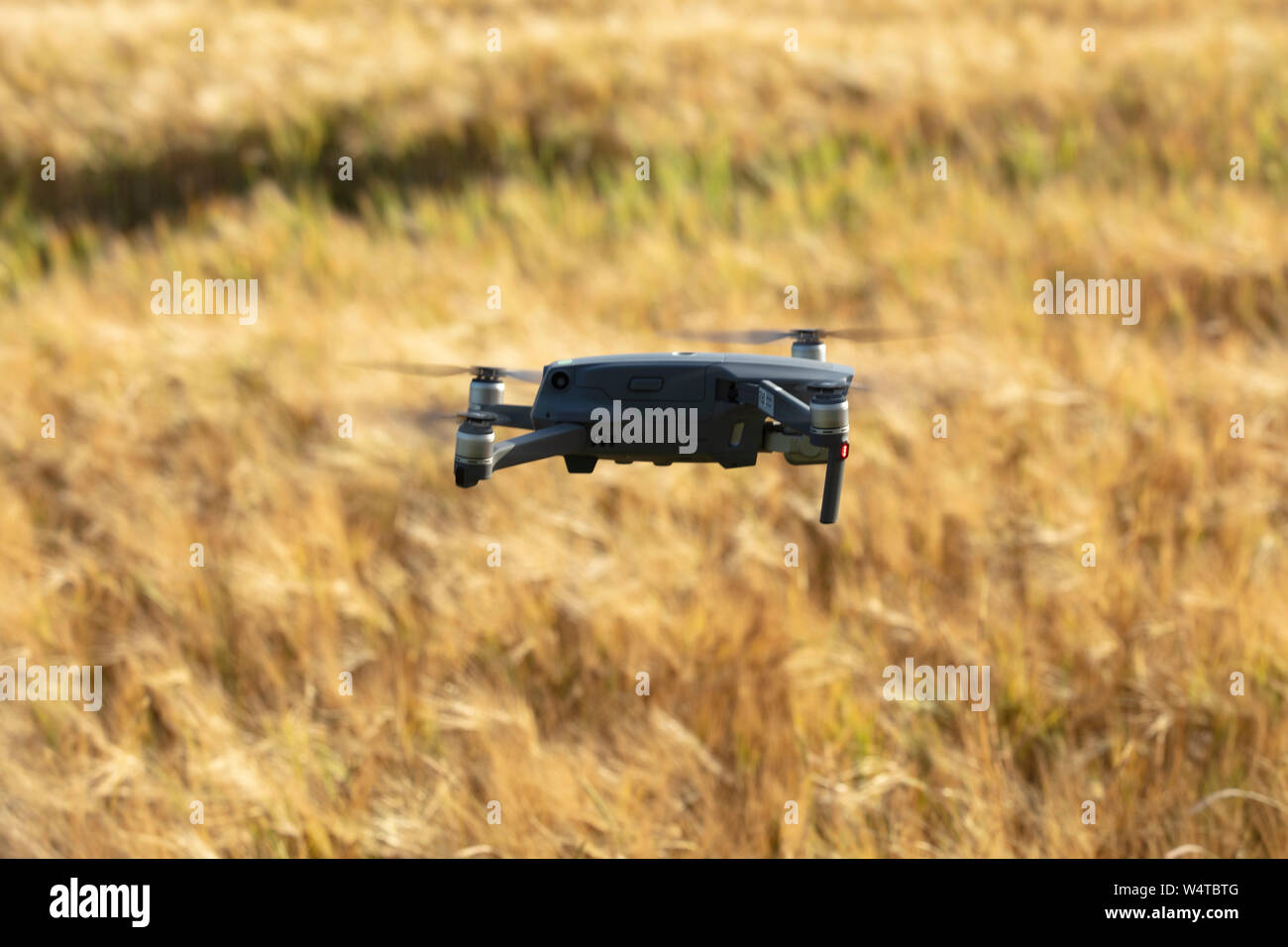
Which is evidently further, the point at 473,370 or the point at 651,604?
the point at 651,604

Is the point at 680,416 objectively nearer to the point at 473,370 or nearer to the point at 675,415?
the point at 675,415

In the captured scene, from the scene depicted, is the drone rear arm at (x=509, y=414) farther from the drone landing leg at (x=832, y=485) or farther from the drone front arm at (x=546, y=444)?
the drone landing leg at (x=832, y=485)

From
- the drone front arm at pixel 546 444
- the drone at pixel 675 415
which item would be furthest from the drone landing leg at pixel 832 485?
the drone front arm at pixel 546 444

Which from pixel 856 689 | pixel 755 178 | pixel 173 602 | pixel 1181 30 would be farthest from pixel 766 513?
pixel 1181 30

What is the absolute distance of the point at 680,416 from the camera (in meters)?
0.55

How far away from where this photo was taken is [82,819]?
373 cm

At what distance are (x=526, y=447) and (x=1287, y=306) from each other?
4512 millimetres

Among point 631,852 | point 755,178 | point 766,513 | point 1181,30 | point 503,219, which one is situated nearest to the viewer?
point 503,219

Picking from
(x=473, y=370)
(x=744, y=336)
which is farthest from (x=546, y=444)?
(x=744, y=336)

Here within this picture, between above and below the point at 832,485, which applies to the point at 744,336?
above

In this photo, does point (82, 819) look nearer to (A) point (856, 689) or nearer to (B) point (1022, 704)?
(A) point (856, 689)

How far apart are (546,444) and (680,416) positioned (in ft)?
0.23

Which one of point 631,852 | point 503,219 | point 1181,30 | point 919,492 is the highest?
point 1181,30

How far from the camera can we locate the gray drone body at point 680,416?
542 mm
